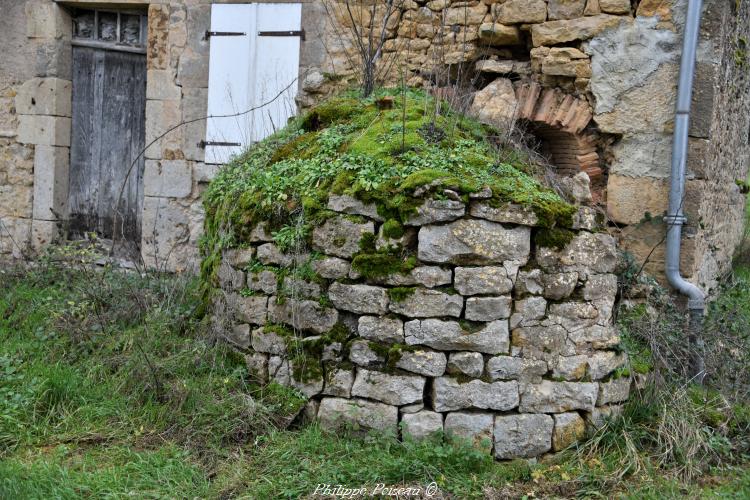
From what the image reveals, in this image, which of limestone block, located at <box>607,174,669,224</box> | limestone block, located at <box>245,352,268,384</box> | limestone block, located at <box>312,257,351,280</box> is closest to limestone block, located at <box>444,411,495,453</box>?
limestone block, located at <box>312,257,351,280</box>

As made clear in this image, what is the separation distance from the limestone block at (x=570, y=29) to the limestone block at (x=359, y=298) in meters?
2.71

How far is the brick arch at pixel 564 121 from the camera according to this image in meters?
5.33

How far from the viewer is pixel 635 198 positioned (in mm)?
5172

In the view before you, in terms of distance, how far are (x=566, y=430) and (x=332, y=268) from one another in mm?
1522

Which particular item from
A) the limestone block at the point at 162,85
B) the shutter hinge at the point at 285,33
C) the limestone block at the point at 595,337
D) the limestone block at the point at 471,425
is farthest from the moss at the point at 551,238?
the limestone block at the point at 162,85

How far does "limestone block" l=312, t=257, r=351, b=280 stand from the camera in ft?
12.9

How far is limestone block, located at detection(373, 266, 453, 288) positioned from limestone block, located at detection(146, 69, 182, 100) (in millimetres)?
3901

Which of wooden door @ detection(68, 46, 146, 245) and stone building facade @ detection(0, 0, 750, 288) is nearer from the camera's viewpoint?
stone building facade @ detection(0, 0, 750, 288)

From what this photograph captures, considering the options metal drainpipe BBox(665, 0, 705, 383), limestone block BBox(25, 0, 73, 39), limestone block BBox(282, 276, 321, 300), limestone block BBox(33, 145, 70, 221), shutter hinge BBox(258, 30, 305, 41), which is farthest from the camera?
limestone block BBox(33, 145, 70, 221)

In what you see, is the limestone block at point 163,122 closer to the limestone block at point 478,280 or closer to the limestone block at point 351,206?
the limestone block at point 351,206

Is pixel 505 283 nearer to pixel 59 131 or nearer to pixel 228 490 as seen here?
pixel 228 490

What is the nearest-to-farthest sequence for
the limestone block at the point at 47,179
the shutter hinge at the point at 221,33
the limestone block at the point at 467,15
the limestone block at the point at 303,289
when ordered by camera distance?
the limestone block at the point at 303,289 < the limestone block at the point at 467,15 < the shutter hinge at the point at 221,33 < the limestone block at the point at 47,179

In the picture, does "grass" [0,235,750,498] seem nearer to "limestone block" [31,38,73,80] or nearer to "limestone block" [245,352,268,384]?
"limestone block" [245,352,268,384]

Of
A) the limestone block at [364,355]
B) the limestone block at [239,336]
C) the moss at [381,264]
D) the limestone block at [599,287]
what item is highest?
the moss at [381,264]
